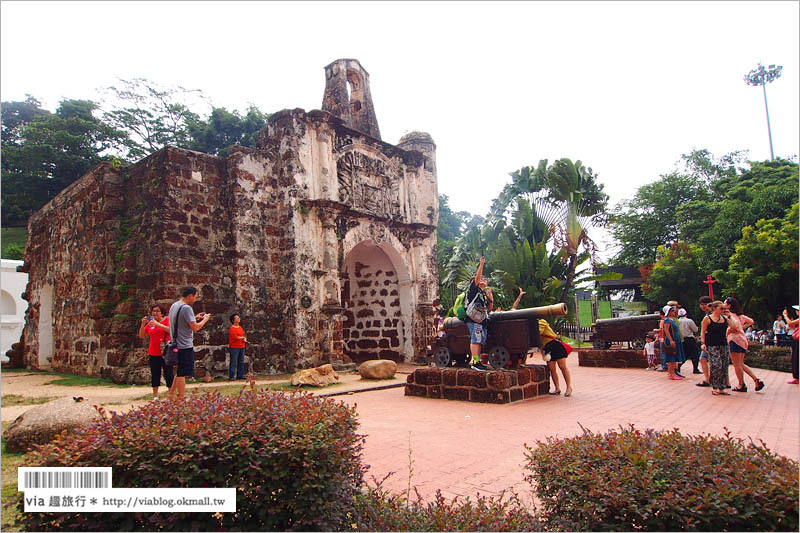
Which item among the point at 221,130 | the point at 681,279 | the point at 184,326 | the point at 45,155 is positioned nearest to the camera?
the point at 184,326

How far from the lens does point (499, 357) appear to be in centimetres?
891

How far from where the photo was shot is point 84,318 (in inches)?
490

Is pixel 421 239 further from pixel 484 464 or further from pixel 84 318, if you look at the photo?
pixel 484 464

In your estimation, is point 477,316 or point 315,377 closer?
point 477,316

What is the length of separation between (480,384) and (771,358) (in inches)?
406

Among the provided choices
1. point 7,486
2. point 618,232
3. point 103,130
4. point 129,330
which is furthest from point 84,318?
point 618,232

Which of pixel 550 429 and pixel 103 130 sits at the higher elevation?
pixel 103 130

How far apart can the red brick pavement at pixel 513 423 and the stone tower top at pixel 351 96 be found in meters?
9.72

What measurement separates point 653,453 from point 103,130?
115 feet

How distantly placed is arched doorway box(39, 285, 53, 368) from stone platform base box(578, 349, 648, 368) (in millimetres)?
16267

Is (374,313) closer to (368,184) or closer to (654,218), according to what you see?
(368,184)

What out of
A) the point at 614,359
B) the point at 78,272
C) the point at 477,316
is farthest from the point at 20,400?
the point at 614,359

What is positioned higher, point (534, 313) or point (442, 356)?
point (534, 313)

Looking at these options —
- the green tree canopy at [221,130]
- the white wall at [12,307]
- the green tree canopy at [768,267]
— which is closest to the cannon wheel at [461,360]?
the green tree canopy at [768,267]
